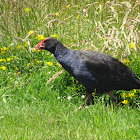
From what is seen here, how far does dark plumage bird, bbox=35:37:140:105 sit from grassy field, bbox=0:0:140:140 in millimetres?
184

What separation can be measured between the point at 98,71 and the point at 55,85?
32.4 inches

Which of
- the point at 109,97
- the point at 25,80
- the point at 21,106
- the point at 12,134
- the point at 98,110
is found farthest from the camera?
the point at 25,80

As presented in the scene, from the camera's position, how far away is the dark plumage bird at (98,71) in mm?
3861

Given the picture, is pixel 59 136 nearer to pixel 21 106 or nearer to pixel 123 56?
pixel 21 106

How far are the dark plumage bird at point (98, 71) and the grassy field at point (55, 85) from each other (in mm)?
184

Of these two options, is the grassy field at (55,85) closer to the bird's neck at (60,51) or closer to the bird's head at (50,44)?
the bird's head at (50,44)

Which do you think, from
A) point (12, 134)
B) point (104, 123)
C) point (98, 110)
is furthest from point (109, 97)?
point (12, 134)

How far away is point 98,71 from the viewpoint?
3893 mm

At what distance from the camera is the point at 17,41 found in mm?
4922

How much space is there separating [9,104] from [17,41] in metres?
1.31

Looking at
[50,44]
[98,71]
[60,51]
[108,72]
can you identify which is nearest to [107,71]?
[108,72]

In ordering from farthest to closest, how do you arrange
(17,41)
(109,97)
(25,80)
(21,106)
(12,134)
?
(17,41) < (25,80) < (109,97) < (21,106) < (12,134)

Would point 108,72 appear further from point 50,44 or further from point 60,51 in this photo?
point 50,44

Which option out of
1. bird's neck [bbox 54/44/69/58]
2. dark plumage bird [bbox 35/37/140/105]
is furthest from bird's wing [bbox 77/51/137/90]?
bird's neck [bbox 54/44/69/58]
